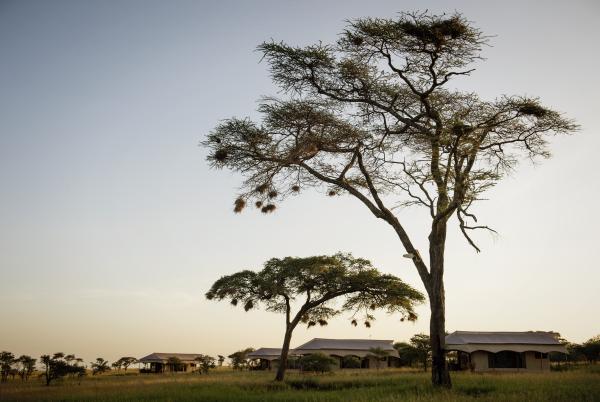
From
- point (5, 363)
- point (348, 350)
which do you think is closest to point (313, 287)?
point (348, 350)

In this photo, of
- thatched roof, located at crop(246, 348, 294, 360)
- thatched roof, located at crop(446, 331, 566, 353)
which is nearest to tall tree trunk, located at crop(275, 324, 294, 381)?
thatched roof, located at crop(446, 331, 566, 353)

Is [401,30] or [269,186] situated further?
[269,186]

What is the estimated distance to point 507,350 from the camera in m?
40.7

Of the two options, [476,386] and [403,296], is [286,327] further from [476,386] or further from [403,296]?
[476,386]

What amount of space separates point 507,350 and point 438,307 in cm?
3022

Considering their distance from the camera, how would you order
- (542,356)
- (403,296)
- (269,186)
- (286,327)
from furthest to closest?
(542,356)
(286,327)
(403,296)
(269,186)

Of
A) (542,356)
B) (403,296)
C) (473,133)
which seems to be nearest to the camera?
(473,133)

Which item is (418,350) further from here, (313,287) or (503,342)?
(313,287)

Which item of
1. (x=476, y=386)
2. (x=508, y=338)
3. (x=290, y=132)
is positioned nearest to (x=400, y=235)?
(x=290, y=132)

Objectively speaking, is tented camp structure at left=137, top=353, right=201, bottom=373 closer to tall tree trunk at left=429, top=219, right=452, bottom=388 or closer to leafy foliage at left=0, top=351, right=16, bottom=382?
leafy foliage at left=0, top=351, right=16, bottom=382

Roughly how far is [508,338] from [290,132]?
36638mm

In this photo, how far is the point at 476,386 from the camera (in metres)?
17.5

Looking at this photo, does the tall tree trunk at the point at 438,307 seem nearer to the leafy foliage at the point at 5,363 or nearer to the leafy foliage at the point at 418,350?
the leafy foliage at the point at 418,350

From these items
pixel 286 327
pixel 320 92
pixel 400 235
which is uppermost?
pixel 320 92
